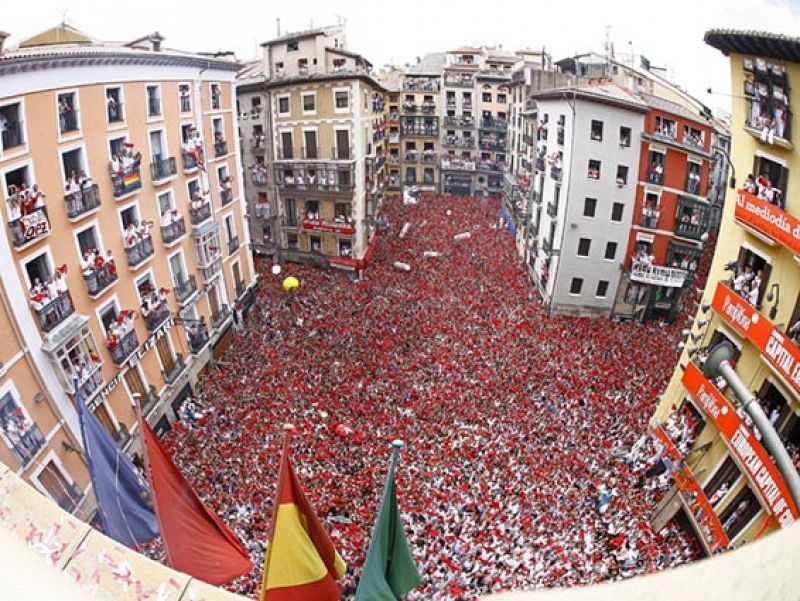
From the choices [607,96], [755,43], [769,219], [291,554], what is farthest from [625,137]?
[291,554]

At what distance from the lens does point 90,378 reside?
18.2 m

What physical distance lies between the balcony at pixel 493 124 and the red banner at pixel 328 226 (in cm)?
3139

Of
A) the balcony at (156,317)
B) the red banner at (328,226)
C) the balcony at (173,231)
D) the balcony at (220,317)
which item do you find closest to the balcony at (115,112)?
the balcony at (173,231)

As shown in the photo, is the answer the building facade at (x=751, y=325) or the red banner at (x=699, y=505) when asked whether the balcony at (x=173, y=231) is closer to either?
the building facade at (x=751, y=325)

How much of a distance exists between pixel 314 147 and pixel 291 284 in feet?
34.7

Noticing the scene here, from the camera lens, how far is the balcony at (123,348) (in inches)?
774

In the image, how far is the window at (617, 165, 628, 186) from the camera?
29.5 metres

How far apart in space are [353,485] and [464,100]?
5321cm

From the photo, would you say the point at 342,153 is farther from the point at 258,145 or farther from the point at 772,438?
the point at 772,438

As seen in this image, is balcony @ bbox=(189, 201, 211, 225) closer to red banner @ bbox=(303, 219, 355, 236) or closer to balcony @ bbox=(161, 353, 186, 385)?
balcony @ bbox=(161, 353, 186, 385)

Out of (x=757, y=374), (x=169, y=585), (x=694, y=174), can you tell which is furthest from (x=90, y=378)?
(x=694, y=174)

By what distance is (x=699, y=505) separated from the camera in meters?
16.2

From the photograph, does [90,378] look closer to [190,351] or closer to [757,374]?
[190,351]

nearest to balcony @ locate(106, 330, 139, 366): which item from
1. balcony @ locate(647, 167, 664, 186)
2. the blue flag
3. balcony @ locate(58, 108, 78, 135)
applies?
balcony @ locate(58, 108, 78, 135)
